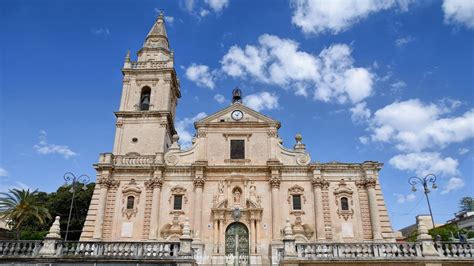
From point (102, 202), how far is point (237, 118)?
11910 mm

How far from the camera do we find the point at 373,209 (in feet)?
84.6

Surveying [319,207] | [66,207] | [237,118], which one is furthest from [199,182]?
[66,207]

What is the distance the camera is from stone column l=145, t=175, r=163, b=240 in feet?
82.9

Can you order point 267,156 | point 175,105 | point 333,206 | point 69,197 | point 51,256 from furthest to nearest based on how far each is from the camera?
point 69,197 < point 175,105 < point 267,156 < point 333,206 < point 51,256

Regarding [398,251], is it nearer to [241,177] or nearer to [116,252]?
[116,252]

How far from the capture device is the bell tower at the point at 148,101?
2984 cm

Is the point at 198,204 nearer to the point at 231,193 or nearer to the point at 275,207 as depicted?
the point at 231,193

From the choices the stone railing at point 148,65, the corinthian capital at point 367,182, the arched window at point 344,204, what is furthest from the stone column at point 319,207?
the stone railing at point 148,65

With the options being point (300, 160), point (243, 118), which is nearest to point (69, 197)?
point (243, 118)

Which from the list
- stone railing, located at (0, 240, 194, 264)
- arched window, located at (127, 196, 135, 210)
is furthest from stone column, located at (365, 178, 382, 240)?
arched window, located at (127, 196, 135, 210)

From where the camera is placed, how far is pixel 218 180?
1073 inches

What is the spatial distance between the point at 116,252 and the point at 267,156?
15323 mm

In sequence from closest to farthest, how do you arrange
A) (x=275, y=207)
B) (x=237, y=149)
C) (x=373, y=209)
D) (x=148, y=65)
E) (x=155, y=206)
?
(x=373, y=209) → (x=275, y=207) → (x=155, y=206) → (x=237, y=149) → (x=148, y=65)

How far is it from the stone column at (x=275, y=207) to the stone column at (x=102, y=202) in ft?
38.0
